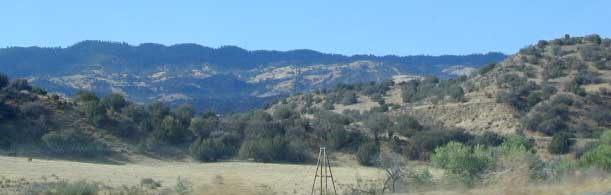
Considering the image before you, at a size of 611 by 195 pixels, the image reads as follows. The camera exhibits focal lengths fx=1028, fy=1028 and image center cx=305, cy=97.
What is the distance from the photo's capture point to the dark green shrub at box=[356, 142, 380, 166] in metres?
58.1

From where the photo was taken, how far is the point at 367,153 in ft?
192

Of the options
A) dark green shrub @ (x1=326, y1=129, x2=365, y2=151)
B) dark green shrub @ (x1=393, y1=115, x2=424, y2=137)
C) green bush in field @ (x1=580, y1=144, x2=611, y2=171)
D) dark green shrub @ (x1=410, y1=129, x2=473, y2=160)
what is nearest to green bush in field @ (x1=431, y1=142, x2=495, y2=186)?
green bush in field @ (x1=580, y1=144, x2=611, y2=171)

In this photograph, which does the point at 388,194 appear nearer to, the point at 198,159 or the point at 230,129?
the point at 198,159

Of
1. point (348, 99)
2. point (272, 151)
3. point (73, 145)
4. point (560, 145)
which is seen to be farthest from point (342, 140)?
point (348, 99)

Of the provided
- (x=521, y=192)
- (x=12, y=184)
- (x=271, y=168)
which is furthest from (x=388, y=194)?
(x=271, y=168)

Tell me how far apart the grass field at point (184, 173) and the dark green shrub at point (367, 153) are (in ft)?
9.09

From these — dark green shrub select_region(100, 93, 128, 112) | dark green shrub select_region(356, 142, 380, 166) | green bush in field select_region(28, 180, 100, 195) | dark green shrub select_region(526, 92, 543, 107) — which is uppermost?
dark green shrub select_region(526, 92, 543, 107)

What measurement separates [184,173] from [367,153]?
602 inches

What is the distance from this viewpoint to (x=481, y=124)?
7212 cm

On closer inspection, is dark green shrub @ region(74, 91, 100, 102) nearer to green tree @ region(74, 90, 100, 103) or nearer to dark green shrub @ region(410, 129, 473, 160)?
green tree @ region(74, 90, 100, 103)

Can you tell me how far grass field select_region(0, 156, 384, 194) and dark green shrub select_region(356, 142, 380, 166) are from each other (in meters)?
2.77

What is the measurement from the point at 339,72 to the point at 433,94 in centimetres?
10546

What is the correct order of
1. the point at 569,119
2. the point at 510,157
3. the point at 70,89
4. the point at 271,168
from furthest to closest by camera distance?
1. the point at 70,89
2. the point at 569,119
3. the point at 271,168
4. the point at 510,157

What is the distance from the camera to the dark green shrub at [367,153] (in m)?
58.1
